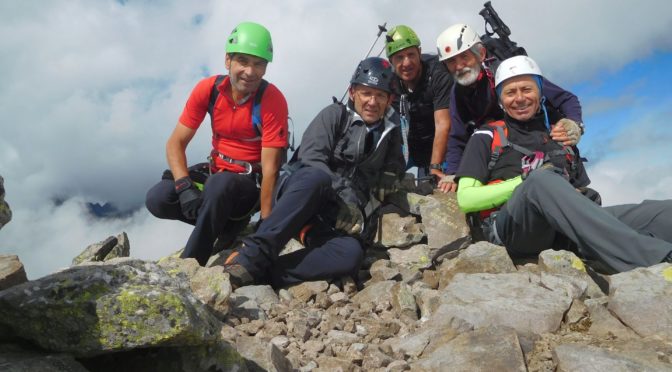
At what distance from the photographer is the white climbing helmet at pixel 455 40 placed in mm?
10336

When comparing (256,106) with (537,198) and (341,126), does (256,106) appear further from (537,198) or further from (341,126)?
(537,198)

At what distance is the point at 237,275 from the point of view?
23.6 feet

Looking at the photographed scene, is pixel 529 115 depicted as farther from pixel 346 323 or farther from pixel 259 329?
pixel 259 329

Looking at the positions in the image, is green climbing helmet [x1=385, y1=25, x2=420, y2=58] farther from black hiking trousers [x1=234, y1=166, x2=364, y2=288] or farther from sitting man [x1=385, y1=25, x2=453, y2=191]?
black hiking trousers [x1=234, y1=166, x2=364, y2=288]

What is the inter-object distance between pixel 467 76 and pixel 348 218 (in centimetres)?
376

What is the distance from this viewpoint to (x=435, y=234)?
938 centimetres

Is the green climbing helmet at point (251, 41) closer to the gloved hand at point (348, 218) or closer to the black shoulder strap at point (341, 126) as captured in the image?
the black shoulder strap at point (341, 126)

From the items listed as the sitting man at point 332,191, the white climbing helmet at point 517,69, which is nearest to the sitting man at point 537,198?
the white climbing helmet at point 517,69

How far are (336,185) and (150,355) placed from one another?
172 inches

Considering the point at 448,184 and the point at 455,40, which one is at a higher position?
the point at 455,40

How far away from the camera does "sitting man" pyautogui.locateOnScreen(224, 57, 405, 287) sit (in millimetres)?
7449

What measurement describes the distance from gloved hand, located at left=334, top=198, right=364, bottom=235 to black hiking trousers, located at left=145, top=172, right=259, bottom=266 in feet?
4.81

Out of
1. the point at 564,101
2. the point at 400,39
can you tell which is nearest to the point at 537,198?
the point at 564,101

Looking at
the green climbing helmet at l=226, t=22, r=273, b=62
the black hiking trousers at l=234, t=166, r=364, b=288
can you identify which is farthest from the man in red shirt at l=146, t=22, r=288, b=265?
the black hiking trousers at l=234, t=166, r=364, b=288
